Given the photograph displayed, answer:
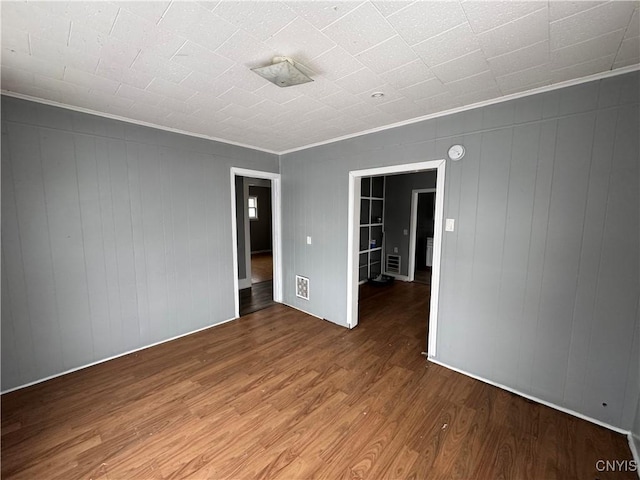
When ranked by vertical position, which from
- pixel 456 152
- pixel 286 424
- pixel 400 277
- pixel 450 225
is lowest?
pixel 286 424

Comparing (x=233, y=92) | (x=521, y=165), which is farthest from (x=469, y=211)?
(x=233, y=92)

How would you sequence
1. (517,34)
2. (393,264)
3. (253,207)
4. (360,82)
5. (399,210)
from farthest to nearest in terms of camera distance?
(253,207) < (393,264) < (399,210) < (360,82) < (517,34)

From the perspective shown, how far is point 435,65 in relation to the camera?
176 cm

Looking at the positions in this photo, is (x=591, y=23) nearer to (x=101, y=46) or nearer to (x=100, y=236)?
(x=101, y=46)

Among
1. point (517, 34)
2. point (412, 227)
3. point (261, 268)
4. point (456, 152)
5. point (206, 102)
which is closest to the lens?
point (517, 34)

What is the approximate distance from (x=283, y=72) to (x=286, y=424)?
8.30 feet

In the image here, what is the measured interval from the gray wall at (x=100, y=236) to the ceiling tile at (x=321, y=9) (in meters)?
2.50

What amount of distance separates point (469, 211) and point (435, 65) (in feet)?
4.35

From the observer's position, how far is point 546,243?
6.93 feet

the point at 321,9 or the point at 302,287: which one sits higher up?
the point at 321,9

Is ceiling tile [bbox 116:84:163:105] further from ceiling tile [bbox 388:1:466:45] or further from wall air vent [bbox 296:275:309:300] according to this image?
wall air vent [bbox 296:275:309:300]

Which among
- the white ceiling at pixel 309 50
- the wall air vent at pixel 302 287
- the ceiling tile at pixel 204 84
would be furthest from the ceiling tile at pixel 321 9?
the wall air vent at pixel 302 287

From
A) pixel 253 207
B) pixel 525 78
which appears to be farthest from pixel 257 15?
pixel 253 207

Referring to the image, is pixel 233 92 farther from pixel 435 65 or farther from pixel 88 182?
pixel 88 182
